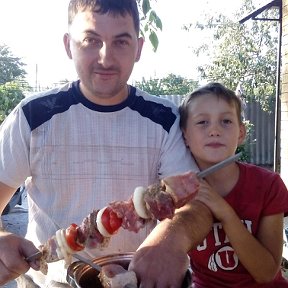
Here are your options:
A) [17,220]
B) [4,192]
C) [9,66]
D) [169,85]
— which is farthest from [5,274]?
[9,66]

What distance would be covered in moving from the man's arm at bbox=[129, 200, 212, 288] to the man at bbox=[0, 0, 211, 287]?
0.32 meters

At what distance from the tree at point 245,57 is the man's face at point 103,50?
14688mm

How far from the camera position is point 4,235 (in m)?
1.87

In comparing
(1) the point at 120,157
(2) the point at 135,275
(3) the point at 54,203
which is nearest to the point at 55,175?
(3) the point at 54,203

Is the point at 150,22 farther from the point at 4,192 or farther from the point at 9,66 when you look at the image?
the point at 9,66

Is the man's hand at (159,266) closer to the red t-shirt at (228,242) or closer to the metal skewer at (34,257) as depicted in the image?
the metal skewer at (34,257)

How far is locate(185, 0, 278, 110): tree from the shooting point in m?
17.5

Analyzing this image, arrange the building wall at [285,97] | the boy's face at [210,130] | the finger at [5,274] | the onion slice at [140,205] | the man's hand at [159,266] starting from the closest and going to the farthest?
the man's hand at [159,266], the onion slice at [140,205], the finger at [5,274], the boy's face at [210,130], the building wall at [285,97]

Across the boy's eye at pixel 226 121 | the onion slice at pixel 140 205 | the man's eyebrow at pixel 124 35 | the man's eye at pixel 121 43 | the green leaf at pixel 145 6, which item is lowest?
the onion slice at pixel 140 205

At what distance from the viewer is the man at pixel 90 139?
7.46 feet

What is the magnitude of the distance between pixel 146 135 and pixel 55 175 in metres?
0.46

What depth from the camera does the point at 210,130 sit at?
7.70 ft

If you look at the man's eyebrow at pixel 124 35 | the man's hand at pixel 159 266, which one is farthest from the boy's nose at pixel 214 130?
the man's hand at pixel 159 266

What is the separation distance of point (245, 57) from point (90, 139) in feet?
53.7
